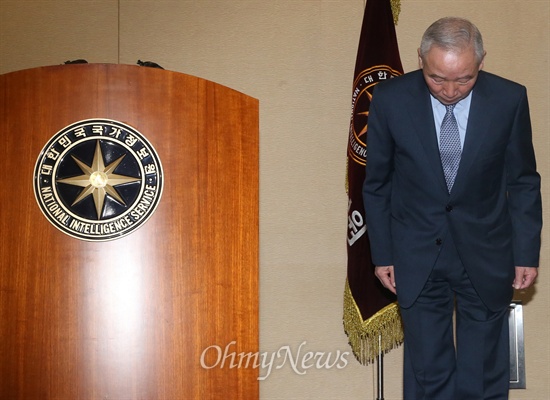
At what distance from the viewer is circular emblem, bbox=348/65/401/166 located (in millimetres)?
3703

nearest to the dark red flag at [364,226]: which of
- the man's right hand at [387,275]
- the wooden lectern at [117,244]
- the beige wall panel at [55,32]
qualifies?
the wooden lectern at [117,244]

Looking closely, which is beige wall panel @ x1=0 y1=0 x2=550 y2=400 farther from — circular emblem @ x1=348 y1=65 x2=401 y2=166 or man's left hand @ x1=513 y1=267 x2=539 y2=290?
man's left hand @ x1=513 y1=267 x2=539 y2=290

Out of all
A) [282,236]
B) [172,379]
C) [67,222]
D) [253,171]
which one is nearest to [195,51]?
[282,236]

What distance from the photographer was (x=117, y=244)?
9.05 ft

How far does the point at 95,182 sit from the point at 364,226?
1.43m

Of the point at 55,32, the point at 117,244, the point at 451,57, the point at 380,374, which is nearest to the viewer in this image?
the point at 451,57

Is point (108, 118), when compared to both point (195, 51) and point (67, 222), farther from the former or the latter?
point (195, 51)

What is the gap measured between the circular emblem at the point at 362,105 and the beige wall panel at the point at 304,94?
1.33 ft

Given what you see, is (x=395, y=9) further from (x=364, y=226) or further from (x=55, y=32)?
(x=55, y=32)

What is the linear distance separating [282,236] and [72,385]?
65.5 inches

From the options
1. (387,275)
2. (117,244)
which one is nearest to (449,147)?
(387,275)

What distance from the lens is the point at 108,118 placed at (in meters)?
2.79

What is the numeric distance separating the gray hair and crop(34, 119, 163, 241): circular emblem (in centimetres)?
110

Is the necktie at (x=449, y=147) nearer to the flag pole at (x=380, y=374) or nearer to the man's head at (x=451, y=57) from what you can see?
the man's head at (x=451, y=57)
